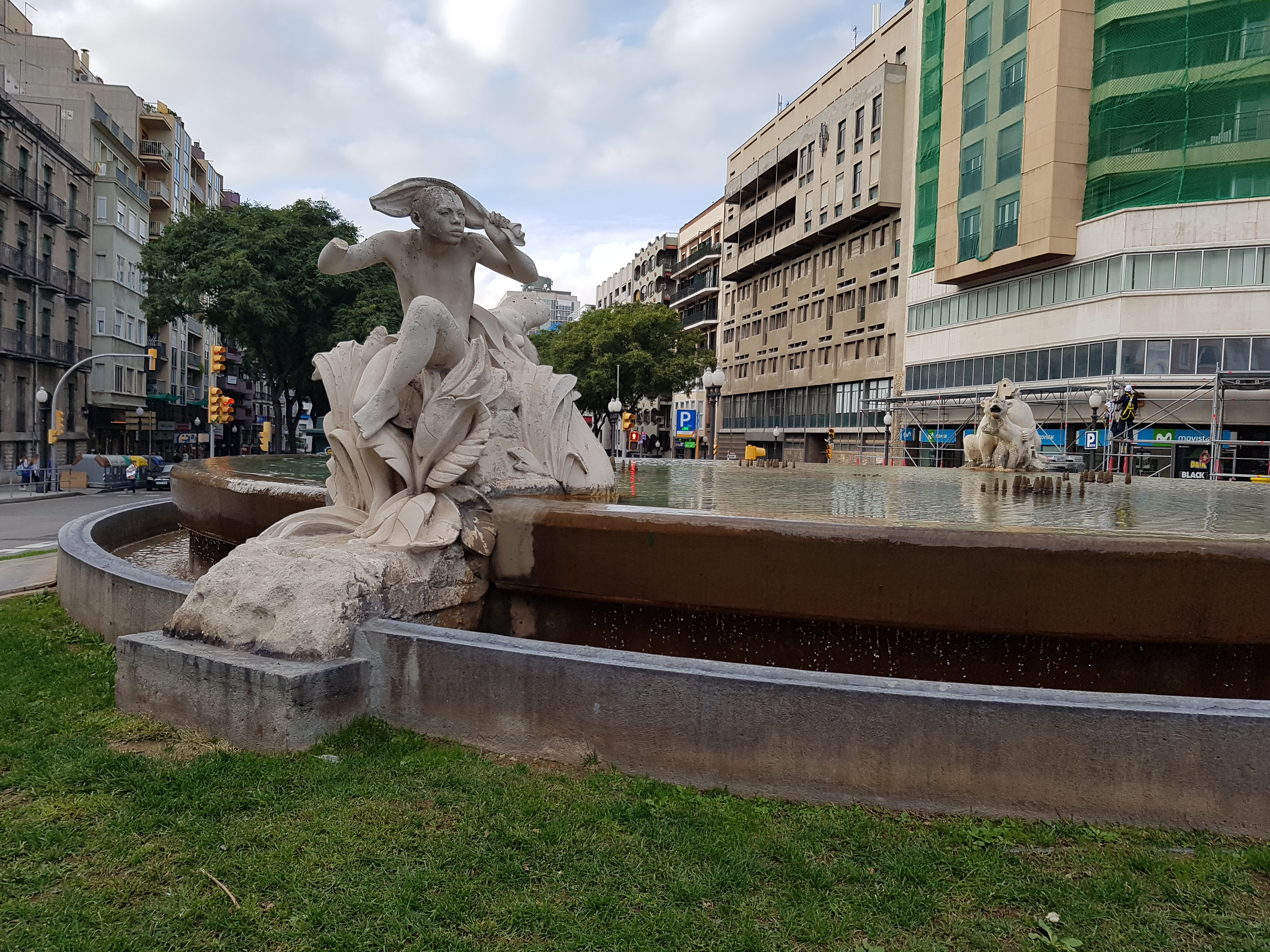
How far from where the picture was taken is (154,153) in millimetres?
50938

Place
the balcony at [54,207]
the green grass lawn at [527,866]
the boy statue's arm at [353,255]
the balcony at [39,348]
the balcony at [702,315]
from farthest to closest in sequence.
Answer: the balcony at [702,315] → the balcony at [54,207] → the balcony at [39,348] → the boy statue's arm at [353,255] → the green grass lawn at [527,866]

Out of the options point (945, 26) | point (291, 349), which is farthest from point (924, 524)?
point (945, 26)

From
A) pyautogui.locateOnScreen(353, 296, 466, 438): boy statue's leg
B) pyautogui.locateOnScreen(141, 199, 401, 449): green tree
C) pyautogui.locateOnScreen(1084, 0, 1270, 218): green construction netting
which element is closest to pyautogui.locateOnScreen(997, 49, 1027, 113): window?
pyautogui.locateOnScreen(1084, 0, 1270, 218): green construction netting

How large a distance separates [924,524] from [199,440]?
177 ft

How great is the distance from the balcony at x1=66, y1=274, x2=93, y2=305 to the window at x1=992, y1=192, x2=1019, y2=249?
40407 mm

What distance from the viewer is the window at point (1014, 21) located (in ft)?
114

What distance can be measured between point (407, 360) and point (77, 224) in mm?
44459

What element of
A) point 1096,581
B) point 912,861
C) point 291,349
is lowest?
point 912,861

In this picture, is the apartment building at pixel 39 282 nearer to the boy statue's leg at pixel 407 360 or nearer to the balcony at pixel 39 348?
the balcony at pixel 39 348

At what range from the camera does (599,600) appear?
13.8 ft

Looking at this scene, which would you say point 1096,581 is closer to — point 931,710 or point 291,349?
point 931,710

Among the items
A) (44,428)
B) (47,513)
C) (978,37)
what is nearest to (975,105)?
(978,37)

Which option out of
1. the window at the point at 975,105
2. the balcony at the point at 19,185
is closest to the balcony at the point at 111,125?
the balcony at the point at 19,185

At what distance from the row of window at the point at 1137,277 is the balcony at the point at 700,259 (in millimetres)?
34997
